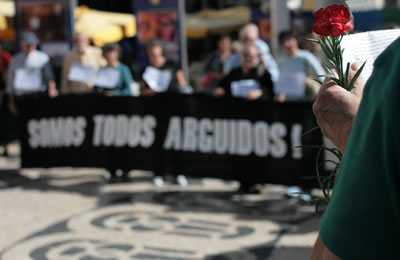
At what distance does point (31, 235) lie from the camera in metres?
5.44

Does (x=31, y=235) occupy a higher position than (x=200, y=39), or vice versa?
(x=200, y=39)

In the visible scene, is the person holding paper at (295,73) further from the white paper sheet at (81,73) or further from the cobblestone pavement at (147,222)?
the white paper sheet at (81,73)

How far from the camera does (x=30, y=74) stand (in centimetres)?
888

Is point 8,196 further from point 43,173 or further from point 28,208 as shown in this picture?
point 43,173

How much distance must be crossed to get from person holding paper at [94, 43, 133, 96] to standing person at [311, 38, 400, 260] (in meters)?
7.11

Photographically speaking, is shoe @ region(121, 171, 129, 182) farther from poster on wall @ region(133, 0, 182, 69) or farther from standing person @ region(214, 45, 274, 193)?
poster on wall @ region(133, 0, 182, 69)

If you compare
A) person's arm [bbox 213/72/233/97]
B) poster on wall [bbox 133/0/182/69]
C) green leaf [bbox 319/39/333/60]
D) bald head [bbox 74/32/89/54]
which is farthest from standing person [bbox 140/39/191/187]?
green leaf [bbox 319/39/333/60]

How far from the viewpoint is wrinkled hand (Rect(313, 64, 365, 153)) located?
1.26m

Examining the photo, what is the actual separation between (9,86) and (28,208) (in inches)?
136

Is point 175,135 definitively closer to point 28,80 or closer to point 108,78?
point 108,78

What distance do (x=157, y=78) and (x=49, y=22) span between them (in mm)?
4489

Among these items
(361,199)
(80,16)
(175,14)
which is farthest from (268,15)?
(361,199)

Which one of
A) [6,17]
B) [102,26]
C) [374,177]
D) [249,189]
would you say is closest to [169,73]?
[249,189]

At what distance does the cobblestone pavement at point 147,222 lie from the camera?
16.1 ft
